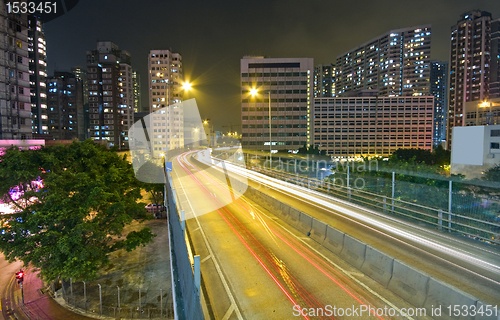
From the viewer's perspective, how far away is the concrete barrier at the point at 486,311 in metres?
Result: 6.16

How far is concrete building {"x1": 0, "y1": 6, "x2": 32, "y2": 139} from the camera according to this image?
4975 cm

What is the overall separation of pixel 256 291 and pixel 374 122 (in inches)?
5370

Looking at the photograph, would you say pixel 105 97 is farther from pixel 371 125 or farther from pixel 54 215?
pixel 371 125

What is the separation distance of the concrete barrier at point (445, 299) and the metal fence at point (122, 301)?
53.8 ft

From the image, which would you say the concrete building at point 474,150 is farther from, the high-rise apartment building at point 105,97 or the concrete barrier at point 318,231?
the high-rise apartment building at point 105,97

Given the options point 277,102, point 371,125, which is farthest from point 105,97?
point 371,125

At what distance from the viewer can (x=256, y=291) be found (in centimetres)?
950

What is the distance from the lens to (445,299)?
24.1 feet

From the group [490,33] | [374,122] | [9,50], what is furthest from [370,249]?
[490,33]

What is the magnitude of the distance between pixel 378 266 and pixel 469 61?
589ft

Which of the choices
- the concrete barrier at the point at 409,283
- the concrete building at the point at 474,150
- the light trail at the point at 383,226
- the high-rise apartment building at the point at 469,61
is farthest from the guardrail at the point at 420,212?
the high-rise apartment building at the point at 469,61

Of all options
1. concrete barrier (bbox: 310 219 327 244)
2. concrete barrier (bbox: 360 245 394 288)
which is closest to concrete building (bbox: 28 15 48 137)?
concrete barrier (bbox: 310 219 327 244)

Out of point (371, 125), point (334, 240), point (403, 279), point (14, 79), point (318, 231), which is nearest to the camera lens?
point (403, 279)

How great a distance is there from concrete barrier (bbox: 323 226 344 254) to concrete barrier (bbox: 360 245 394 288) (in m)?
1.67
